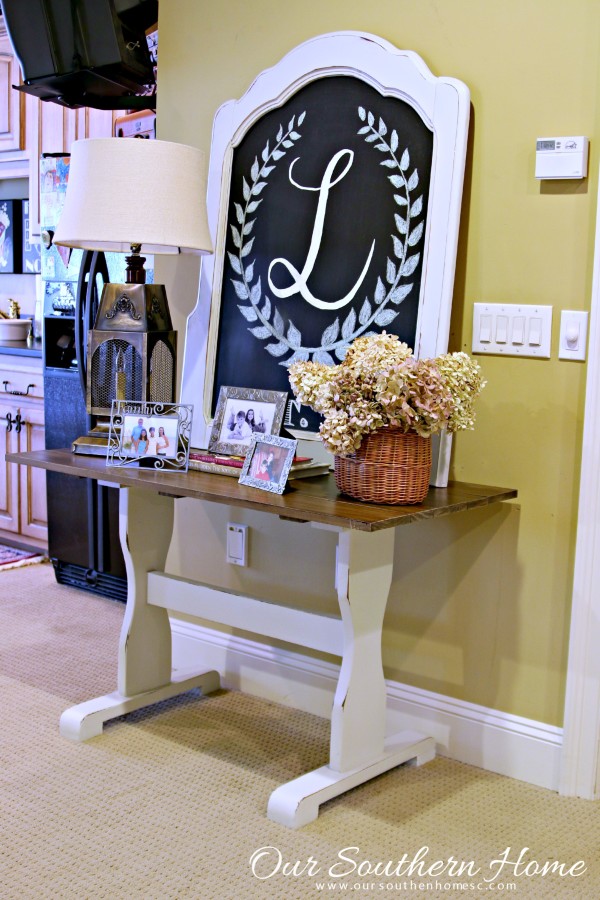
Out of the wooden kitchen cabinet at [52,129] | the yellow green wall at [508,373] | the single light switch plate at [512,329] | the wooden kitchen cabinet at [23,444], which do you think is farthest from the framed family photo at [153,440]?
the wooden kitchen cabinet at [52,129]

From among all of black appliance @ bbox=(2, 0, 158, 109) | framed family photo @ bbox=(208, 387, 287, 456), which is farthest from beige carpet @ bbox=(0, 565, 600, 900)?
black appliance @ bbox=(2, 0, 158, 109)

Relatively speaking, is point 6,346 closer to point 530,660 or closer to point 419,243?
point 419,243

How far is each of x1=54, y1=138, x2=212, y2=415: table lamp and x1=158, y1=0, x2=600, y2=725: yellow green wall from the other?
581 mm

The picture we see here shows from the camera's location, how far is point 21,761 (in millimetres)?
2383

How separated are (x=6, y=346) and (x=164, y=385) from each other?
6.51 ft

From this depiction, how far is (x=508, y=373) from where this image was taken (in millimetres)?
2316

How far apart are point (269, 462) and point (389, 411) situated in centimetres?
32

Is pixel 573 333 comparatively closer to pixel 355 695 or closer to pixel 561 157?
pixel 561 157

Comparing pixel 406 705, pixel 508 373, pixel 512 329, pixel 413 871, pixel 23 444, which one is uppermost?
pixel 512 329

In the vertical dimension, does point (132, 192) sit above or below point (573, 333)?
above

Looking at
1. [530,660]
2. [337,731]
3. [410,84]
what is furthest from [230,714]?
[410,84]

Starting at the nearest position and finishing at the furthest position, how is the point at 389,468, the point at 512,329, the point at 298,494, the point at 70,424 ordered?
1. the point at 389,468
2. the point at 298,494
3. the point at 512,329
4. the point at 70,424

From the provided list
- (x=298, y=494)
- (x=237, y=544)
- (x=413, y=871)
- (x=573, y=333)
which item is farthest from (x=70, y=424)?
(x=413, y=871)

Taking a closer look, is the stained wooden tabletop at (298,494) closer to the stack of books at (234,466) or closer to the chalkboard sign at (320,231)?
the stack of books at (234,466)
